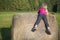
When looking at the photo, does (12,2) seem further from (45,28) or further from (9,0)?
(45,28)

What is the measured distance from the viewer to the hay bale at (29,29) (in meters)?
8.48

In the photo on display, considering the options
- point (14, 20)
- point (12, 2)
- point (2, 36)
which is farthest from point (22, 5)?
point (14, 20)

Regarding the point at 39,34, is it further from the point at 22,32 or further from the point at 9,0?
the point at 9,0

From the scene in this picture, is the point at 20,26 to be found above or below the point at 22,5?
above

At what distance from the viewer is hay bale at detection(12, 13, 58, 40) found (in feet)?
27.8

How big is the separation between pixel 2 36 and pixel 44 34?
8.35ft

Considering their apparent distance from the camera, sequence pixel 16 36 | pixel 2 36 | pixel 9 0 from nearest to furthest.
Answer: pixel 16 36 → pixel 2 36 → pixel 9 0

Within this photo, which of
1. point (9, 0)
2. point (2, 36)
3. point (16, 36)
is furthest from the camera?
point (9, 0)

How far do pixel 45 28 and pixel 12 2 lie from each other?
15.1 m

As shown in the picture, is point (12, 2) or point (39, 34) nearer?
point (39, 34)

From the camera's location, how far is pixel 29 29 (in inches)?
340

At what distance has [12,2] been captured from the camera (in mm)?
23516

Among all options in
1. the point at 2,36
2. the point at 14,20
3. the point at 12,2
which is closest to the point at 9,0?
the point at 12,2

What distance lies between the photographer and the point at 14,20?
868 centimetres
